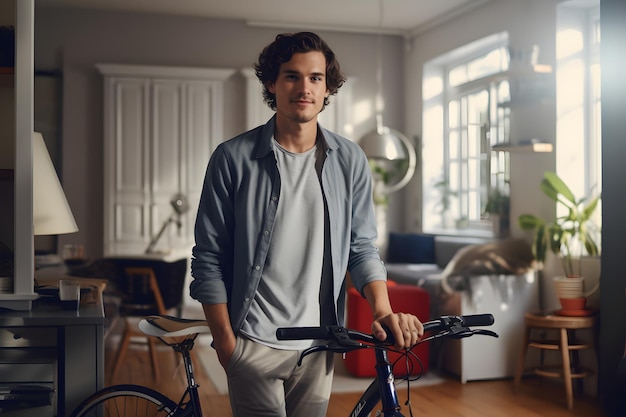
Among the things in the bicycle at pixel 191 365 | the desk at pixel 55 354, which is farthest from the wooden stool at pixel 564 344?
the desk at pixel 55 354

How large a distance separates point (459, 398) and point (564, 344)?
2.34 ft

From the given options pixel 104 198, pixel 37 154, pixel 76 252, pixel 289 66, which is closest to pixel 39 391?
pixel 37 154

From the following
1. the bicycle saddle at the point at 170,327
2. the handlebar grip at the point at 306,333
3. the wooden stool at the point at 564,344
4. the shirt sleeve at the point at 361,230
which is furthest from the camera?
the wooden stool at the point at 564,344

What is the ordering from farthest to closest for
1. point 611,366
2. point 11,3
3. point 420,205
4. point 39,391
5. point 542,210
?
point 420,205 < point 542,210 < point 611,366 < point 11,3 < point 39,391

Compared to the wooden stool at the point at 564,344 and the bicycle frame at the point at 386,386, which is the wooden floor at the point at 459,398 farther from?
the bicycle frame at the point at 386,386

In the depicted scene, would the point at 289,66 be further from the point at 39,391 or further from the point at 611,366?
the point at 611,366

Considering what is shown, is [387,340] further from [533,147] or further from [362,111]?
[362,111]

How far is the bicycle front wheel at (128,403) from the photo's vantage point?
232 centimetres

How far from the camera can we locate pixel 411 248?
24.8 ft

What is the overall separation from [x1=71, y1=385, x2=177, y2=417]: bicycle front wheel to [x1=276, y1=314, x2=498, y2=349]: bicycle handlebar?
3.14 ft

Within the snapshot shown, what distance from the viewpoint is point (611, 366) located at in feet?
14.6

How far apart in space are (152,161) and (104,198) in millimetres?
575

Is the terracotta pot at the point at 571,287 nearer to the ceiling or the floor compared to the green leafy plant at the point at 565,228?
nearer to the floor

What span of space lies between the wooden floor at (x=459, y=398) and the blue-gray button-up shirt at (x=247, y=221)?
2.31m
